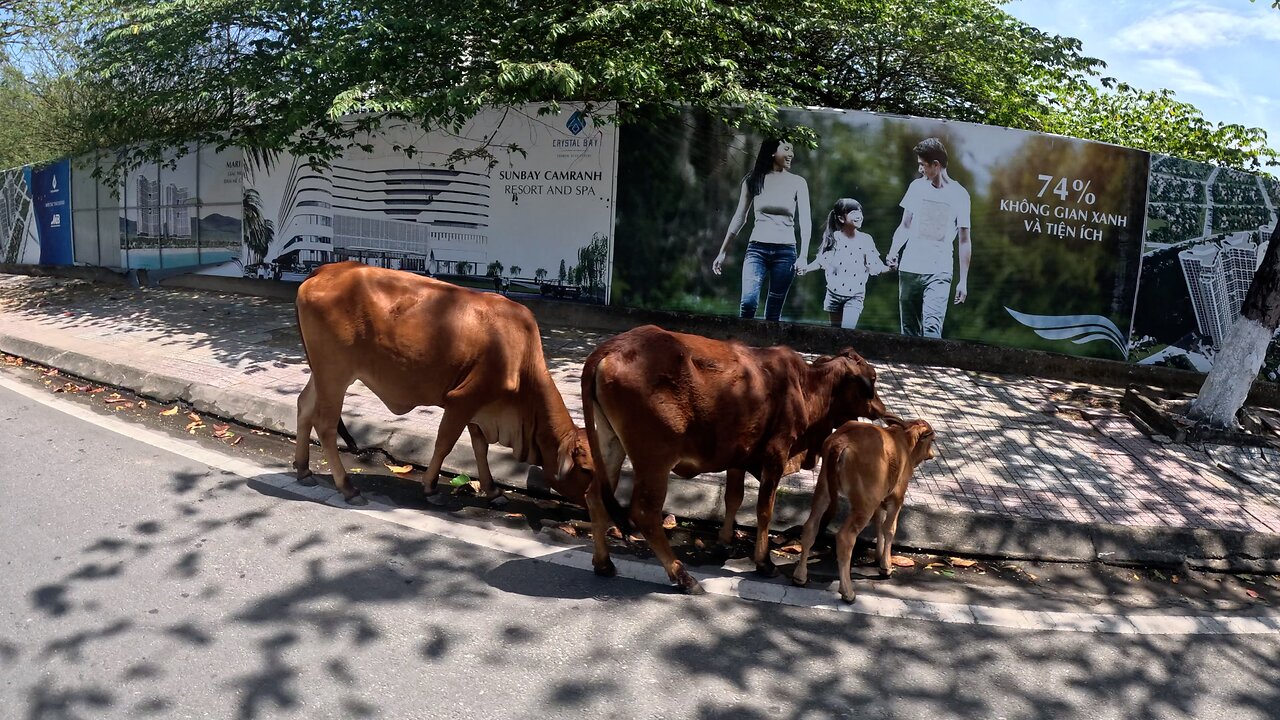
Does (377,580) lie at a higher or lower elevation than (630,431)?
lower

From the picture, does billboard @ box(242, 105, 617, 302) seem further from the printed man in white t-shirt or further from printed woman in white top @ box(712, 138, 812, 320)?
the printed man in white t-shirt

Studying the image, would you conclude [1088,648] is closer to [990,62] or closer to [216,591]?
[216,591]

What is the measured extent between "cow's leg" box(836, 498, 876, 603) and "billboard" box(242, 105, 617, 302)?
689cm

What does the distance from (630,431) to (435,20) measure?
693 centimetres

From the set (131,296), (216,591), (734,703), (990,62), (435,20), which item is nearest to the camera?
(734,703)

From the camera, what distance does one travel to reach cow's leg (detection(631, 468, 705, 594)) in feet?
13.4

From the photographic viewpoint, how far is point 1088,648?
12.5 ft

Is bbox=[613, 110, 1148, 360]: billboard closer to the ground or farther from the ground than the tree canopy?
closer to the ground

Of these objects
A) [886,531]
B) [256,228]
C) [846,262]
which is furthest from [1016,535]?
[256,228]

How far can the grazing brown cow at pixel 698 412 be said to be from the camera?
4031 mm

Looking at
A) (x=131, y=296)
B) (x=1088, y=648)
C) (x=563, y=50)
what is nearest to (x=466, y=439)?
(x=1088, y=648)

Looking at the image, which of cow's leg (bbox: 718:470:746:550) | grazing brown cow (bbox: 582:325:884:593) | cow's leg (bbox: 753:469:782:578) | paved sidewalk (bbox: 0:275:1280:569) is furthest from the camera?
paved sidewalk (bbox: 0:275:1280:569)

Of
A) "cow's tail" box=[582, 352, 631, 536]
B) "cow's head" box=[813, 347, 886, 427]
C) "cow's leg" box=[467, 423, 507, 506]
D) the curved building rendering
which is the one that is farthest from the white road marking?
the curved building rendering

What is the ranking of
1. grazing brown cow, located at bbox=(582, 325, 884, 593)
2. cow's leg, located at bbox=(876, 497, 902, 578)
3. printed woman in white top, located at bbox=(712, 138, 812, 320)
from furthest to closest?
printed woman in white top, located at bbox=(712, 138, 812, 320) < cow's leg, located at bbox=(876, 497, 902, 578) < grazing brown cow, located at bbox=(582, 325, 884, 593)
